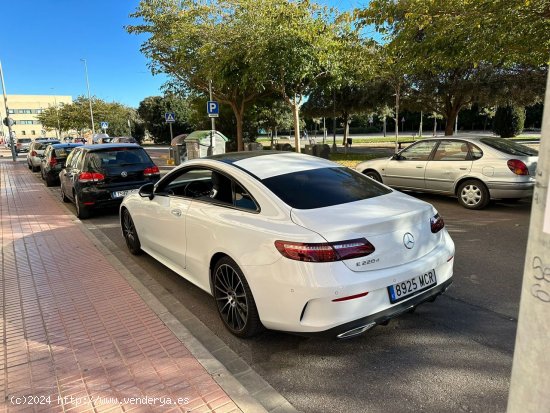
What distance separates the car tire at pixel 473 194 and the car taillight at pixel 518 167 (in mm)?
595

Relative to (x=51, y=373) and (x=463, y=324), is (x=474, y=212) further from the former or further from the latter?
(x=51, y=373)

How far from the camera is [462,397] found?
2631mm

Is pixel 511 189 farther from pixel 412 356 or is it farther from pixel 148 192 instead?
pixel 148 192

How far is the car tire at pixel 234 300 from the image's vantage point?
10.7ft

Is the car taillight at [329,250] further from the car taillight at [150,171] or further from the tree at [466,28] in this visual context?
the car taillight at [150,171]

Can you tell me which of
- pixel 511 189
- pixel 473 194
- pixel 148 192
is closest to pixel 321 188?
pixel 148 192

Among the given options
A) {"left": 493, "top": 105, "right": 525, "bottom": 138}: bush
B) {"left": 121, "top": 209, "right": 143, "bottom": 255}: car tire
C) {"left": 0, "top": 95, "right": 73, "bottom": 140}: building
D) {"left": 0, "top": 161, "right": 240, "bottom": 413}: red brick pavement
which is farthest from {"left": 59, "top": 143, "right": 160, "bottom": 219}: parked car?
Answer: {"left": 0, "top": 95, "right": 73, "bottom": 140}: building

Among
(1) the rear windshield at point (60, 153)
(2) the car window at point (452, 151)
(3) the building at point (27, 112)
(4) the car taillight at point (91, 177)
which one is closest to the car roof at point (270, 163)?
(2) the car window at point (452, 151)

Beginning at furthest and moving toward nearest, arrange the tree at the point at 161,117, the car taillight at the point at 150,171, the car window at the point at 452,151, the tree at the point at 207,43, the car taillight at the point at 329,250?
1. the tree at the point at 161,117
2. the tree at the point at 207,43
3. the car taillight at the point at 150,171
4. the car window at the point at 452,151
5. the car taillight at the point at 329,250

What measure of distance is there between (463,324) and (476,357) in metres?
0.55

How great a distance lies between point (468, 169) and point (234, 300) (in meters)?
6.42

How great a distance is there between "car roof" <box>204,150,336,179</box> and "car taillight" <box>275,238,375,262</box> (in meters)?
0.99

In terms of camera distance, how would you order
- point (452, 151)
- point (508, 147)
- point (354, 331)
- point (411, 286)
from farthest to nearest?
point (452, 151) < point (508, 147) < point (411, 286) < point (354, 331)

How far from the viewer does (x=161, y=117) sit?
183 feet
